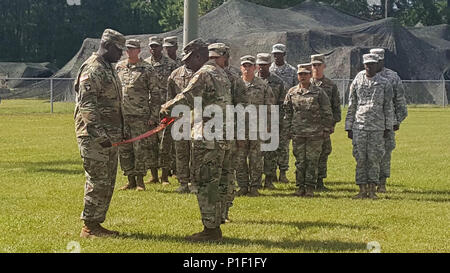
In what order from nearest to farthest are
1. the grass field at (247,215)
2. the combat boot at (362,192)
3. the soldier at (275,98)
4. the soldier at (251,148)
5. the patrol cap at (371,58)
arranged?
the grass field at (247,215) → the patrol cap at (371,58) → the soldier at (251,148) → the combat boot at (362,192) → the soldier at (275,98)

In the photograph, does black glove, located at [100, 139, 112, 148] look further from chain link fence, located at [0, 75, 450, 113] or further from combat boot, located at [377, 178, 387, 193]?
chain link fence, located at [0, 75, 450, 113]

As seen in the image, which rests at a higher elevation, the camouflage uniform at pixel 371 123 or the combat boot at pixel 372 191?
the camouflage uniform at pixel 371 123

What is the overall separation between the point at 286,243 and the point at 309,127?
4.15 m

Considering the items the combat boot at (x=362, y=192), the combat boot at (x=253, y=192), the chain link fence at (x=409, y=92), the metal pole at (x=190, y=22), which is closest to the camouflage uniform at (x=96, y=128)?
the combat boot at (x=253, y=192)

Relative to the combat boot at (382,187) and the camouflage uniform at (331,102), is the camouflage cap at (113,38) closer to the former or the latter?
the camouflage uniform at (331,102)

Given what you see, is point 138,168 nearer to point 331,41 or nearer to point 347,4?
point 331,41

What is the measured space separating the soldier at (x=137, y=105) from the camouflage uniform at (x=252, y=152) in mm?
1564

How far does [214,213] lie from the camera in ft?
28.7

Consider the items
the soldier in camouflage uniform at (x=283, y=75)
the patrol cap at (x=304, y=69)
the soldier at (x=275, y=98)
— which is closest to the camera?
the patrol cap at (x=304, y=69)

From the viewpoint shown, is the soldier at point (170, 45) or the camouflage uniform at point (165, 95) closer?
the soldier at point (170, 45)

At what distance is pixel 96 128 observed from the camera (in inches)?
343

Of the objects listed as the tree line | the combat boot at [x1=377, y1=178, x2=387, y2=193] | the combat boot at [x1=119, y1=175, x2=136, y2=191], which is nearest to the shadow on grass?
the combat boot at [x1=119, y1=175, x2=136, y2=191]

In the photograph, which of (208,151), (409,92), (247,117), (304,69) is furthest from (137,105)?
(409,92)

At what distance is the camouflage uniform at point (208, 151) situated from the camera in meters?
8.68
